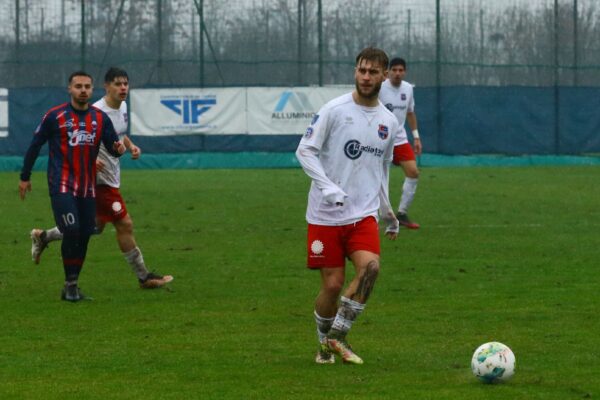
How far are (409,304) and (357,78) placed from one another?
3.31 meters

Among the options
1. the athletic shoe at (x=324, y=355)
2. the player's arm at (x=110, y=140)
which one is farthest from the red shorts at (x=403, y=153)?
the athletic shoe at (x=324, y=355)

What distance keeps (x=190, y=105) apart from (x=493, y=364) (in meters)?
27.7

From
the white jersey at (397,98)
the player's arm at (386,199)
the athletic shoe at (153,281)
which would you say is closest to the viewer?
the player's arm at (386,199)

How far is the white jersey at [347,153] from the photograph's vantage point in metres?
8.56

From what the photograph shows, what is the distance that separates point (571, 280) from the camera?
1293cm

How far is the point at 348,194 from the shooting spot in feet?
28.5

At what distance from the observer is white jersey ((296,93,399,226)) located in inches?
337

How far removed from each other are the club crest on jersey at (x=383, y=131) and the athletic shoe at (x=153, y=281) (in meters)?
4.54

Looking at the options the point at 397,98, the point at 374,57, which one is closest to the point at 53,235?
the point at 374,57

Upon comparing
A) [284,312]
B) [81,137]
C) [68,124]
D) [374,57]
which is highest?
[374,57]

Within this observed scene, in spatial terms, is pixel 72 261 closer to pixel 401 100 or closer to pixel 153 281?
pixel 153 281

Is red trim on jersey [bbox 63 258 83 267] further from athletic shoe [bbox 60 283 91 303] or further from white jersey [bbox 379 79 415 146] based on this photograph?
white jersey [bbox 379 79 415 146]

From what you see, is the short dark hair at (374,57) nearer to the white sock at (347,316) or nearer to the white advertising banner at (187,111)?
the white sock at (347,316)

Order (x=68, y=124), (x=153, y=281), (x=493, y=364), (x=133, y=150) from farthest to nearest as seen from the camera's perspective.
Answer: (x=153, y=281)
(x=133, y=150)
(x=68, y=124)
(x=493, y=364)
